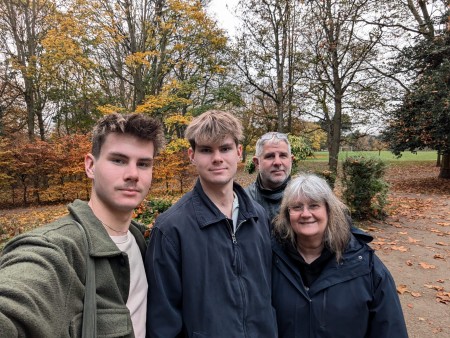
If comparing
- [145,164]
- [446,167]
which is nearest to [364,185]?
[145,164]

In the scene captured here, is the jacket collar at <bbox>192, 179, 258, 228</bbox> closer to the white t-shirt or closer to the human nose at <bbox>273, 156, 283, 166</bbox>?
the white t-shirt

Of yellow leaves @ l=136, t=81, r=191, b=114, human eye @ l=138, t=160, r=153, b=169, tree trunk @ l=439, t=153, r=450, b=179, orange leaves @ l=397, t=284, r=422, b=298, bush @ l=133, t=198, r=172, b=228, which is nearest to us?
human eye @ l=138, t=160, r=153, b=169

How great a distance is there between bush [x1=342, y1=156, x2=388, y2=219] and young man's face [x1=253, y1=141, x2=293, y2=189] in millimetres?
5319

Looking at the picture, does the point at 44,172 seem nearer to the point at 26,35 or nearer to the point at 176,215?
the point at 26,35

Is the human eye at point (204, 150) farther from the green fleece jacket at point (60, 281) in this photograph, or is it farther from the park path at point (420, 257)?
the park path at point (420, 257)

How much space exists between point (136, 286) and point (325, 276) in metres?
1.19

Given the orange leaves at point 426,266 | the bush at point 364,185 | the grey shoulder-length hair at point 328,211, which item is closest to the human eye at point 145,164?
the grey shoulder-length hair at point 328,211

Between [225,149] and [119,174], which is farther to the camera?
[225,149]

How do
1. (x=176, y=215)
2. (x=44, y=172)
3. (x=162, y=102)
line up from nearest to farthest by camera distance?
(x=176, y=215)
(x=162, y=102)
(x=44, y=172)

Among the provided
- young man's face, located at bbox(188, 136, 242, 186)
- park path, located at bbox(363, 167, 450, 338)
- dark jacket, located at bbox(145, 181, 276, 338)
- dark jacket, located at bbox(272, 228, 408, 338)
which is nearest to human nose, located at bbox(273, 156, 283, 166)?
young man's face, located at bbox(188, 136, 242, 186)

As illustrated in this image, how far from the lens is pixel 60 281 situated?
1.07m

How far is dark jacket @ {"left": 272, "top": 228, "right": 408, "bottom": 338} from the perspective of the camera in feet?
5.95

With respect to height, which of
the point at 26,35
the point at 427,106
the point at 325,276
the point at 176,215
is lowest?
the point at 325,276

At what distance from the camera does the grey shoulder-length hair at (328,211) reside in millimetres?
1958
